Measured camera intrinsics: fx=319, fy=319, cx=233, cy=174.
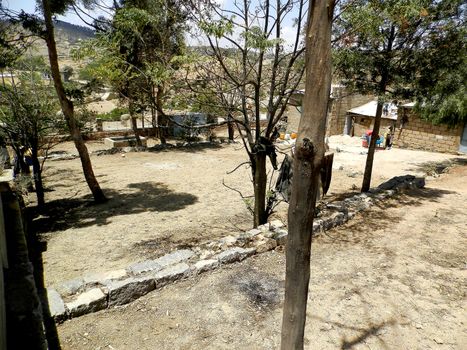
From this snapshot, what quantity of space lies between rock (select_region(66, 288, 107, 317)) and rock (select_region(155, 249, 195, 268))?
37.4 inches

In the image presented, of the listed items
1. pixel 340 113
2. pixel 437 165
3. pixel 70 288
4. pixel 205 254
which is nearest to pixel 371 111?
pixel 340 113

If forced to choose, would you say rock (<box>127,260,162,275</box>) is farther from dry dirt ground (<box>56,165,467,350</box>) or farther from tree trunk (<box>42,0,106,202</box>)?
tree trunk (<box>42,0,106,202</box>)

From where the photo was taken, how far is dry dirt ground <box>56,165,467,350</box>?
3520mm

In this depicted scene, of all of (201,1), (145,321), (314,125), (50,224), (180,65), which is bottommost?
(50,224)

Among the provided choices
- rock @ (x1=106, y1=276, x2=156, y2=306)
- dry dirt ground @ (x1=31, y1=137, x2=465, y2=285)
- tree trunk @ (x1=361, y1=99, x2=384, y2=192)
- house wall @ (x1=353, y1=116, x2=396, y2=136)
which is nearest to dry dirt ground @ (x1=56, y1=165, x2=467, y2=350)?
rock @ (x1=106, y1=276, x2=156, y2=306)

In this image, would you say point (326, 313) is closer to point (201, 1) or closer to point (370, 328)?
point (370, 328)

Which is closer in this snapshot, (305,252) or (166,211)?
(305,252)

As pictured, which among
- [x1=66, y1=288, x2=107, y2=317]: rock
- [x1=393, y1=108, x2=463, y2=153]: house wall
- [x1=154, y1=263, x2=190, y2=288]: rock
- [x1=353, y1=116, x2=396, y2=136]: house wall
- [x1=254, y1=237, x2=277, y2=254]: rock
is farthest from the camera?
[x1=353, y1=116, x2=396, y2=136]: house wall

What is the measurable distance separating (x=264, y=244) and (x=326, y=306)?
1.70 metres

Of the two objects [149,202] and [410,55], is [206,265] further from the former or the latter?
[410,55]

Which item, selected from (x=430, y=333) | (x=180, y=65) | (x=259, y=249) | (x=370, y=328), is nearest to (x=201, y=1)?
(x=180, y=65)

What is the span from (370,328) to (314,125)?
298cm

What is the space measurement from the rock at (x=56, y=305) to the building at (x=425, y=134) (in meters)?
18.2

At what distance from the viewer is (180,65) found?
578 centimetres
